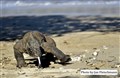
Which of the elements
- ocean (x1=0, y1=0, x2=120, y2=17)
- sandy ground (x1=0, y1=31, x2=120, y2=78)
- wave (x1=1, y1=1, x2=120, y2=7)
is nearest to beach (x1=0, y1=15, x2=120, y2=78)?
sandy ground (x1=0, y1=31, x2=120, y2=78)

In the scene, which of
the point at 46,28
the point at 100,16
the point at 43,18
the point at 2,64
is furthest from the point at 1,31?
the point at 2,64

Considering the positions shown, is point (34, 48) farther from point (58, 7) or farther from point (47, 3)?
point (47, 3)

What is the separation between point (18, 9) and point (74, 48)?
16772 millimetres

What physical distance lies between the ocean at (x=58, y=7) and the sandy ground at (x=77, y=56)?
8772mm

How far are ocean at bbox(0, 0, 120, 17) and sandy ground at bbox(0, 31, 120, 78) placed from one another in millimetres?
8772

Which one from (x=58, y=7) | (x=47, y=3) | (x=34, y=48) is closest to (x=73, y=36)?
(x=34, y=48)

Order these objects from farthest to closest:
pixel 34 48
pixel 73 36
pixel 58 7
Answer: pixel 58 7 → pixel 73 36 → pixel 34 48

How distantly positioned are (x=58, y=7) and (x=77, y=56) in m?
17.0

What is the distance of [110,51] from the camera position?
1268 centimetres

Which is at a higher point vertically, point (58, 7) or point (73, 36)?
point (58, 7)

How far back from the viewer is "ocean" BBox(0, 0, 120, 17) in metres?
25.6

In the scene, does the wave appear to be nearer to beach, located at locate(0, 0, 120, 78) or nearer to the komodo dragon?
beach, located at locate(0, 0, 120, 78)

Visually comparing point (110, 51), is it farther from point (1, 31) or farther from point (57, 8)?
point (57, 8)

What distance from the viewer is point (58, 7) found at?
95.3ft
